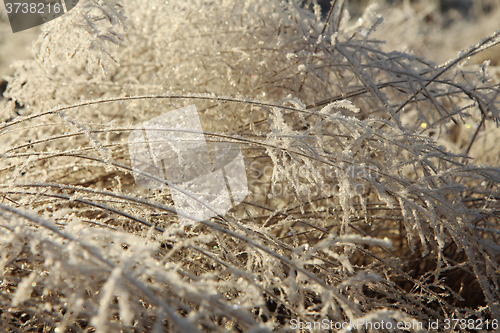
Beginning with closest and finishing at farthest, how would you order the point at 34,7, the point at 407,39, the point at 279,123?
the point at 279,123, the point at 34,7, the point at 407,39

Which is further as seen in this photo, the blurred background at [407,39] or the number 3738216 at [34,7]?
the blurred background at [407,39]

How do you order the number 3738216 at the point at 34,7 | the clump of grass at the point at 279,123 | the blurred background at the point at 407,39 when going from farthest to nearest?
the blurred background at the point at 407,39, the number 3738216 at the point at 34,7, the clump of grass at the point at 279,123

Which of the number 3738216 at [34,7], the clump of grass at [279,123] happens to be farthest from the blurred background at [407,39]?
the clump of grass at [279,123]

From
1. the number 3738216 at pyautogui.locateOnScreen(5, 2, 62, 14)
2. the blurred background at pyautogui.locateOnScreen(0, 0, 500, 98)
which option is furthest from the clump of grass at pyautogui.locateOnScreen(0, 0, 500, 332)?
the blurred background at pyautogui.locateOnScreen(0, 0, 500, 98)

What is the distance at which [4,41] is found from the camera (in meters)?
2.94

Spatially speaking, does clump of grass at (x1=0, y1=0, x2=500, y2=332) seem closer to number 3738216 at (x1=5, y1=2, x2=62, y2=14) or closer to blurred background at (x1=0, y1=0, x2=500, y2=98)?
number 3738216 at (x1=5, y1=2, x2=62, y2=14)

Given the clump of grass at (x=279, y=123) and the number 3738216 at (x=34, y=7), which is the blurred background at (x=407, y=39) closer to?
the number 3738216 at (x=34, y=7)

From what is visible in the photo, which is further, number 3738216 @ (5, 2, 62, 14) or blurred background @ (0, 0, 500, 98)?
blurred background @ (0, 0, 500, 98)

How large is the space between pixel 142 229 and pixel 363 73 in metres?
0.87

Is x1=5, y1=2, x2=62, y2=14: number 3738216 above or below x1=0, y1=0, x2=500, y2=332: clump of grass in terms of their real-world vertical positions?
above

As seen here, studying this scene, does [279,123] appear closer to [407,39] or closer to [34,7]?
[34,7]

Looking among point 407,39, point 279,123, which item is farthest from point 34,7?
point 407,39

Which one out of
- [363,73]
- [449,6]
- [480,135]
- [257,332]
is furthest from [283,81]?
[449,6]

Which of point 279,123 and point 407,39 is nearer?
point 279,123
